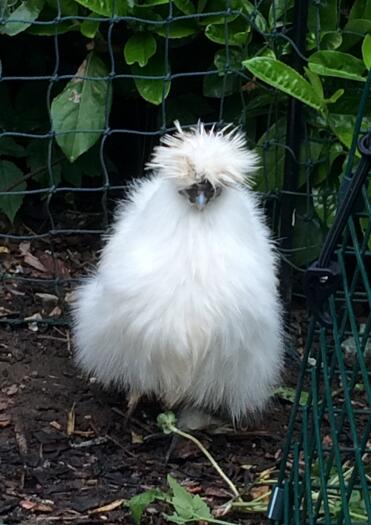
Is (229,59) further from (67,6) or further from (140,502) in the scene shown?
(140,502)

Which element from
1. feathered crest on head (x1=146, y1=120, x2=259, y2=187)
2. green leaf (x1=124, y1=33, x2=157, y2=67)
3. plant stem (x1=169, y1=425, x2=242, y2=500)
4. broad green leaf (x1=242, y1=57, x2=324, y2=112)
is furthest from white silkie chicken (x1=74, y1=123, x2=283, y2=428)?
green leaf (x1=124, y1=33, x2=157, y2=67)

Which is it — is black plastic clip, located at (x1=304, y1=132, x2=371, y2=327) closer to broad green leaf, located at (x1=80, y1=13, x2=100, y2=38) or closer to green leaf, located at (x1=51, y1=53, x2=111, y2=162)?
green leaf, located at (x1=51, y1=53, x2=111, y2=162)

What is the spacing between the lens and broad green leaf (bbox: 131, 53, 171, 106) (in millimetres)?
3441

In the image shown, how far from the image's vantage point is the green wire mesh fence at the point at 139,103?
3391 mm

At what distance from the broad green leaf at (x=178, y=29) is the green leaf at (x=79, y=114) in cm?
24

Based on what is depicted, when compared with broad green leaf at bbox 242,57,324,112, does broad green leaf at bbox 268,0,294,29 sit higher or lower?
higher

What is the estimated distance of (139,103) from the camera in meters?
4.01

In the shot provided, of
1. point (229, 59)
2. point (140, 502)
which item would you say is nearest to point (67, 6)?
point (229, 59)

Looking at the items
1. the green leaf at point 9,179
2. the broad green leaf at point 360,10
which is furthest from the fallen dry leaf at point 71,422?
the broad green leaf at point 360,10

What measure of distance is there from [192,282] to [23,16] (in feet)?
3.85

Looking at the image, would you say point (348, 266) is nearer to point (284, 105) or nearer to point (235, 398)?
point (284, 105)

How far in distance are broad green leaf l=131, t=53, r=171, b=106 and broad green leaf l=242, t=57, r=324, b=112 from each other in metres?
0.40

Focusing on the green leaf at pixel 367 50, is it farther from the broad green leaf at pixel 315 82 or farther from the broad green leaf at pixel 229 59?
the broad green leaf at pixel 229 59

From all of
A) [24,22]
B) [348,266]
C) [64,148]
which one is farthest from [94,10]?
[348,266]
